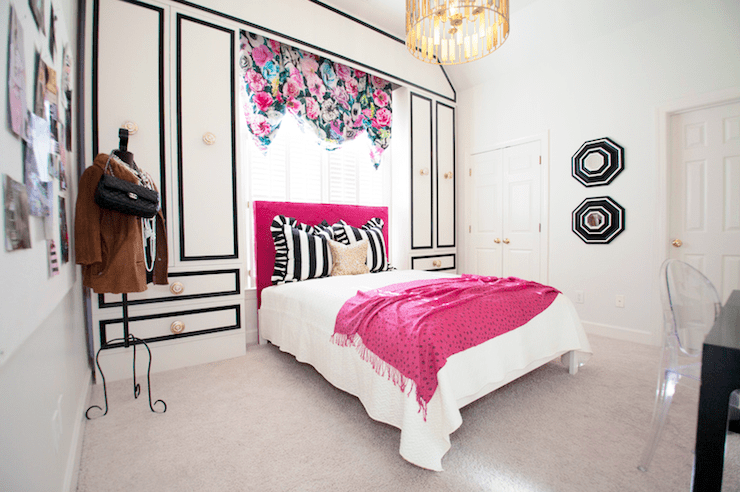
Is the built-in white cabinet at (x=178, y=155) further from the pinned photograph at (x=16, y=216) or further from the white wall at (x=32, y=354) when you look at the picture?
the pinned photograph at (x=16, y=216)

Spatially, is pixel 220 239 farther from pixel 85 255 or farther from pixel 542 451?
pixel 542 451

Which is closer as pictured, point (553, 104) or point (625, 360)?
point (625, 360)

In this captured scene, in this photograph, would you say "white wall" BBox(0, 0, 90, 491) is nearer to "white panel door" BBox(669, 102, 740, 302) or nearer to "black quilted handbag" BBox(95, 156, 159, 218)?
"black quilted handbag" BBox(95, 156, 159, 218)

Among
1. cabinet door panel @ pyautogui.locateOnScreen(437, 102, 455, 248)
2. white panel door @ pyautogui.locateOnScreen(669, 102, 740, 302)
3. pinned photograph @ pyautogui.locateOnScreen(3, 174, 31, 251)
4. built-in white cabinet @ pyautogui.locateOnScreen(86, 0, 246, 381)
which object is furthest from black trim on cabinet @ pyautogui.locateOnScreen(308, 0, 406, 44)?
pinned photograph @ pyautogui.locateOnScreen(3, 174, 31, 251)

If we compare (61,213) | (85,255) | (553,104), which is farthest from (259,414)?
(553,104)

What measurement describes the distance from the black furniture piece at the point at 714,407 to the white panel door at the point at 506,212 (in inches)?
120

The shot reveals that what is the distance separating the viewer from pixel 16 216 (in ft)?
2.71

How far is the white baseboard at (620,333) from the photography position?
3016mm

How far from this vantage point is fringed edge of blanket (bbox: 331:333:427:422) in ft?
4.65

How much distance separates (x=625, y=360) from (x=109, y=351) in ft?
12.3

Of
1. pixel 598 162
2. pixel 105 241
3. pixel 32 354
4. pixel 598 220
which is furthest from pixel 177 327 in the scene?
pixel 598 162

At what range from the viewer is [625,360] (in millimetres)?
2621

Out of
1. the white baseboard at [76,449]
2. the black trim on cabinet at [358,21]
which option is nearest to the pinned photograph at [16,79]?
the white baseboard at [76,449]

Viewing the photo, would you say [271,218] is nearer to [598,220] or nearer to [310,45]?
[310,45]
